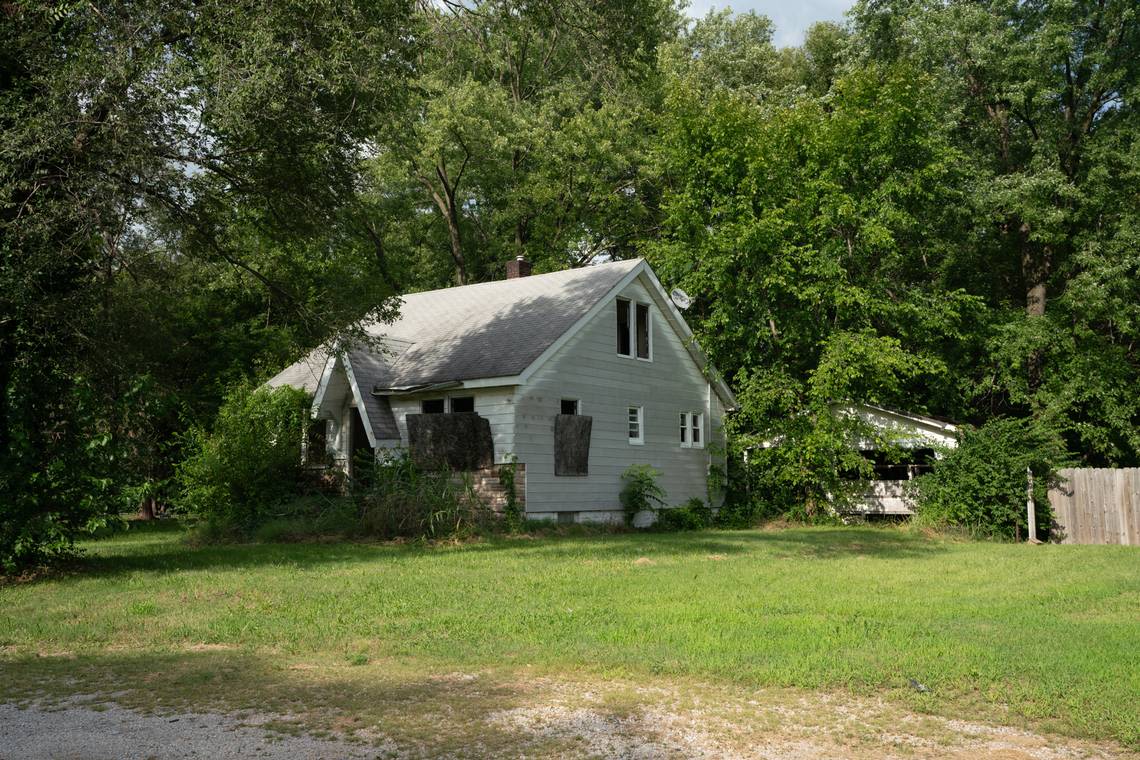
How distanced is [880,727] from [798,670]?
1315 mm

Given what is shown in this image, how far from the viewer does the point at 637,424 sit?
81.4 ft

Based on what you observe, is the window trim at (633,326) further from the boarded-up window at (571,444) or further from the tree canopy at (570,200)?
the boarded-up window at (571,444)

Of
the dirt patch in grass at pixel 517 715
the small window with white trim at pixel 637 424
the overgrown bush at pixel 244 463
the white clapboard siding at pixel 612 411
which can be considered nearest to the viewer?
the dirt patch in grass at pixel 517 715

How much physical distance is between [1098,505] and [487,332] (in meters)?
14.1

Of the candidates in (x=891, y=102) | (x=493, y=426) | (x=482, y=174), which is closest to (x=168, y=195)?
(x=493, y=426)

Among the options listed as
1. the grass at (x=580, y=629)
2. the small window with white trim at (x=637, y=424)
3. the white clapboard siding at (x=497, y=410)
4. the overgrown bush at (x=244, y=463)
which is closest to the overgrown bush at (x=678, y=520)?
the small window with white trim at (x=637, y=424)

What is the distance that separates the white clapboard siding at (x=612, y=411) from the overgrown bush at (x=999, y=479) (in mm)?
6530

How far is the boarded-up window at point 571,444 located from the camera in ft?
71.4

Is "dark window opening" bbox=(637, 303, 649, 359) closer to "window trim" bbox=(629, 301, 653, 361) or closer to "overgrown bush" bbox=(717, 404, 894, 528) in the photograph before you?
"window trim" bbox=(629, 301, 653, 361)

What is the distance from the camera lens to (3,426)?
43.2 feet

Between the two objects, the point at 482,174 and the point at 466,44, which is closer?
the point at 466,44

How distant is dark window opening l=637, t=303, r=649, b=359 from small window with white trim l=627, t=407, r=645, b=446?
4.67 ft

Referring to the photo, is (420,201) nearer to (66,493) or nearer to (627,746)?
(66,493)

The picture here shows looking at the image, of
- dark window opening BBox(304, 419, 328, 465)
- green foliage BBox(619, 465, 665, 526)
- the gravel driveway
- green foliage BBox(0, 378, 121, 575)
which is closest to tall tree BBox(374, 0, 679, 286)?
dark window opening BBox(304, 419, 328, 465)
